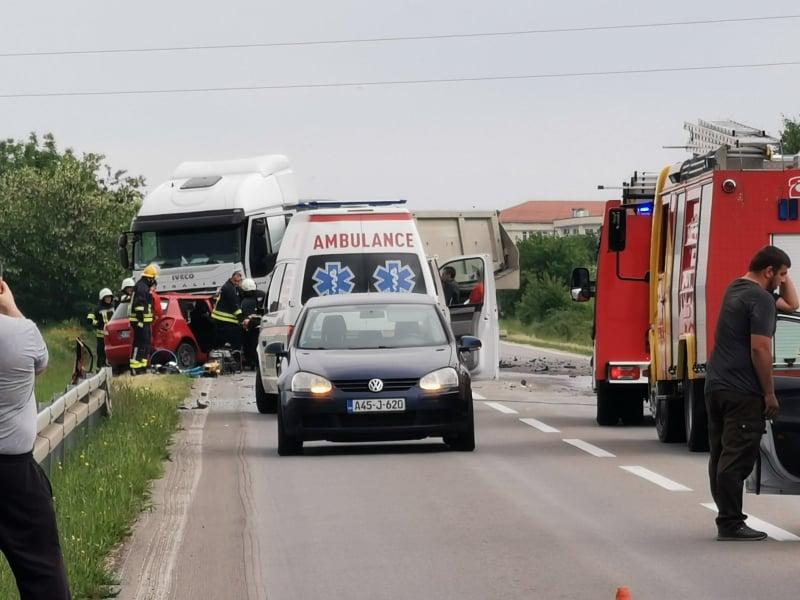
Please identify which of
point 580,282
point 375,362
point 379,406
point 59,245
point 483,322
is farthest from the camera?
point 59,245

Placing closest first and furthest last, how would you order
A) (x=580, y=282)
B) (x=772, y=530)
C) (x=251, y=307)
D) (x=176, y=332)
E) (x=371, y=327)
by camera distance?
(x=772, y=530) < (x=371, y=327) < (x=580, y=282) < (x=251, y=307) < (x=176, y=332)

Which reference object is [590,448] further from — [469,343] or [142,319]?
[142,319]

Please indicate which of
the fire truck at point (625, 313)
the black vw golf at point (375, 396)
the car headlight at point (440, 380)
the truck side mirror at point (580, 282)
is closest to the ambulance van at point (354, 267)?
the truck side mirror at point (580, 282)

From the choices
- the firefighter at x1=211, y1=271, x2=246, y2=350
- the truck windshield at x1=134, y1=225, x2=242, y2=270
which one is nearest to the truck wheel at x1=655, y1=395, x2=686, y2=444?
the firefighter at x1=211, y1=271, x2=246, y2=350

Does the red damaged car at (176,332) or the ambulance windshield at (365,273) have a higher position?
the ambulance windshield at (365,273)

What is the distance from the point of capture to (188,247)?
36.6 meters

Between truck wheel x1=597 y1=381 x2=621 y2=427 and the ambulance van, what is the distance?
2.81 meters

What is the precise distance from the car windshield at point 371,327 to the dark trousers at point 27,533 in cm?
1088

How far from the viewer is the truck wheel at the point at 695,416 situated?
1666 centimetres

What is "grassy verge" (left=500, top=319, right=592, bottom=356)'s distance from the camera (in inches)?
1972

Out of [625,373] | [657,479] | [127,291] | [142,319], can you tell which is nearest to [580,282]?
[625,373]

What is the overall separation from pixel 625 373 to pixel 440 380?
374 cm

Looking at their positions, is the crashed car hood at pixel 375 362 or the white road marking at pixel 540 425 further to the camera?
the white road marking at pixel 540 425

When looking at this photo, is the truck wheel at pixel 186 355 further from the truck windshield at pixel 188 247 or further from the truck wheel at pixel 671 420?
the truck wheel at pixel 671 420
